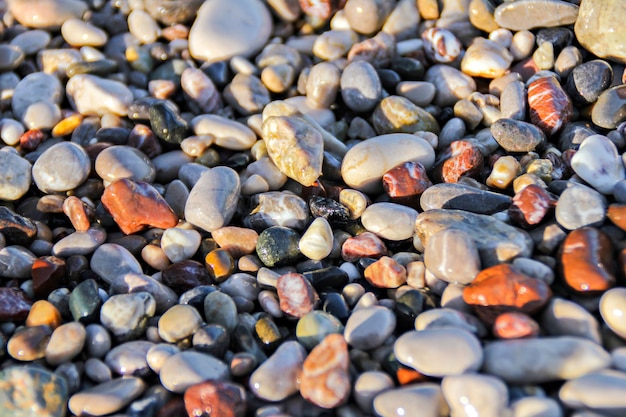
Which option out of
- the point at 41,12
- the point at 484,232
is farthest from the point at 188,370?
the point at 41,12

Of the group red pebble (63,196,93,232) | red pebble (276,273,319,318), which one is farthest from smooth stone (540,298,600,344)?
red pebble (63,196,93,232)

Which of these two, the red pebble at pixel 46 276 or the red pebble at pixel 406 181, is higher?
the red pebble at pixel 406 181

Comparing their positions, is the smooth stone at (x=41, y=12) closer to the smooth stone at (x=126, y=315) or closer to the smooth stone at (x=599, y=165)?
the smooth stone at (x=126, y=315)

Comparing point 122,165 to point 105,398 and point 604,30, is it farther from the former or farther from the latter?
point 604,30

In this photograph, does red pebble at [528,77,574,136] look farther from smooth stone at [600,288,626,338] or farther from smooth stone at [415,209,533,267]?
smooth stone at [600,288,626,338]

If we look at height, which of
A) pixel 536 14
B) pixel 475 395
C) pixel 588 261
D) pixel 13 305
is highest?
pixel 536 14

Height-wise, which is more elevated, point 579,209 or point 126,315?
point 579,209

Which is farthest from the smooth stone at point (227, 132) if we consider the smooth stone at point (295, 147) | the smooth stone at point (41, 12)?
the smooth stone at point (41, 12)
